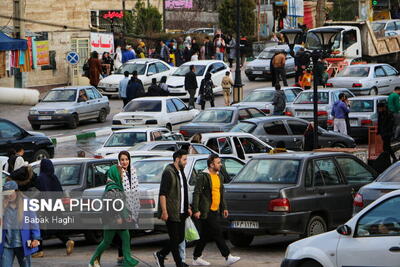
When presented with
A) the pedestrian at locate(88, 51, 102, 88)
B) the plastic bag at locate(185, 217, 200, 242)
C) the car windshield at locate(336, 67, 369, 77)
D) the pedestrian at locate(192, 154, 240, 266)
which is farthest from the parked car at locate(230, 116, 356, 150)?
the pedestrian at locate(88, 51, 102, 88)

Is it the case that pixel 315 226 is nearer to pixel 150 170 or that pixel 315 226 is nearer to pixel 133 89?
pixel 150 170

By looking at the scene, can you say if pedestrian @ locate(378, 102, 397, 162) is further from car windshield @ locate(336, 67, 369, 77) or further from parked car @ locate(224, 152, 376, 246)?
car windshield @ locate(336, 67, 369, 77)

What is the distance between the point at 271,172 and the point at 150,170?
255 centimetres

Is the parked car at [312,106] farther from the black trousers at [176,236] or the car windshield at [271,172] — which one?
the black trousers at [176,236]

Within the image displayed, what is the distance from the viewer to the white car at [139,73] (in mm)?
42750

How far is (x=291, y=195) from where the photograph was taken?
16.1 metres

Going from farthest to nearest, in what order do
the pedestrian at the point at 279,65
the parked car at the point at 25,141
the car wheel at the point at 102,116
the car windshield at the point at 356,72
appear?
the pedestrian at the point at 279,65 → the car windshield at the point at 356,72 → the car wheel at the point at 102,116 → the parked car at the point at 25,141

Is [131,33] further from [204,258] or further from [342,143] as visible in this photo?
[204,258]

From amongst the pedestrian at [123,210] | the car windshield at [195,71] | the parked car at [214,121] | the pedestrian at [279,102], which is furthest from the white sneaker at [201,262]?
the car windshield at [195,71]

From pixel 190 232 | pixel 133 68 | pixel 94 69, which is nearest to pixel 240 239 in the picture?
pixel 190 232

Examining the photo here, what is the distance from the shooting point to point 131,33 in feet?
207

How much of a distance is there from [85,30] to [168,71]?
8.93m

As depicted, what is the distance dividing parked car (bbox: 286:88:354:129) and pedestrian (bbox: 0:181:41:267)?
834 inches

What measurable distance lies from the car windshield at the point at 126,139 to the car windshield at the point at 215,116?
3.67m
